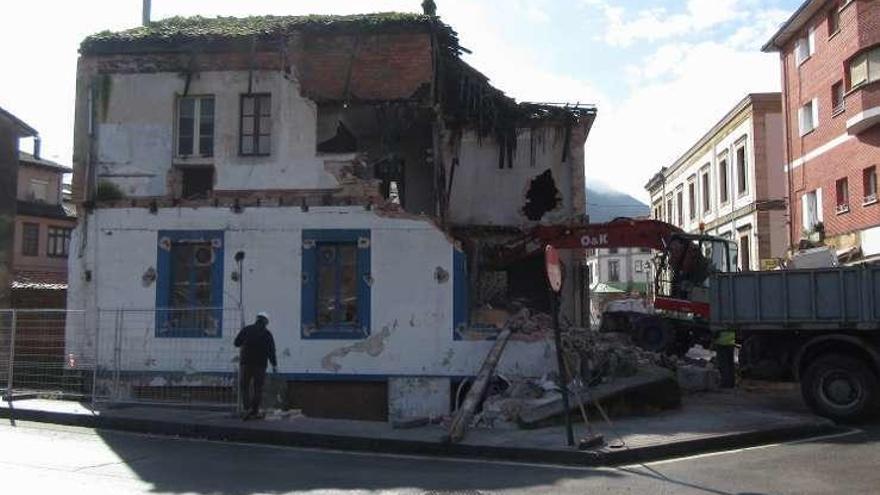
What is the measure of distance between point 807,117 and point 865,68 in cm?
530

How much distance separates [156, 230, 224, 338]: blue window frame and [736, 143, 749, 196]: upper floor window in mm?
26444

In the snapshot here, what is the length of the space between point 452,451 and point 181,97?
10.6 meters

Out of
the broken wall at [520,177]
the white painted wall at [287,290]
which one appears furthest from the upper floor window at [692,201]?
the white painted wall at [287,290]

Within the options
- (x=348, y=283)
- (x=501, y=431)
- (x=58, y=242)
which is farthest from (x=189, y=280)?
(x=58, y=242)

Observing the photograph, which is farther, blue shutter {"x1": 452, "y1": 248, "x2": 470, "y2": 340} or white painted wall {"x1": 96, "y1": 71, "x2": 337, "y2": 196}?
white painted wall {"x1": 96, "y1": 71, "x2": 337, "y2": 196}

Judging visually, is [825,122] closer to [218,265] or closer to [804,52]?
[804,52]

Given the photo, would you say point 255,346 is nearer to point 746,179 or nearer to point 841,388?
point 841,388

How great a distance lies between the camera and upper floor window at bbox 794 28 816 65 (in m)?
27.8

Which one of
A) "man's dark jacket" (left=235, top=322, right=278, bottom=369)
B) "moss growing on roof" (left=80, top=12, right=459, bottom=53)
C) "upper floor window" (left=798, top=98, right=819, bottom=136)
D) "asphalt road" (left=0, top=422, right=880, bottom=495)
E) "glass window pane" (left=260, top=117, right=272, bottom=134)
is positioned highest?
"upper floor window" (left=798, top=98, right=819, bottom=136)

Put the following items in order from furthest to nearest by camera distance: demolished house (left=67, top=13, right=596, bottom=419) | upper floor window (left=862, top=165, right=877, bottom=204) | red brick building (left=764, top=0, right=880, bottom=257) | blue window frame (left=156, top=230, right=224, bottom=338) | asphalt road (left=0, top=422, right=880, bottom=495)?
upper floor window (left=862, top=165, right=877, bottom=204)
red brick building (left=764, top=0, right=880, bottom=257)
blue window frame (left=156, top=230, right=224, bottom=338)
demolished house (left=67, top=13, right=596, bottom=419)
asphalt road (left=0, top=422, right=880, bottom=495)

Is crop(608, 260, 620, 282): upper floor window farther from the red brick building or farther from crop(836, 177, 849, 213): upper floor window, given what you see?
crop(836, 177, 849, 213): upper floor window

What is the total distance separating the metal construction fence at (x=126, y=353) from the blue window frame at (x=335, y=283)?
152cm

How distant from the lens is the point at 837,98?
26156 mm

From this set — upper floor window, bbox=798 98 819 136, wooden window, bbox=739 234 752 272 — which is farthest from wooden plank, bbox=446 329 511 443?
Result: wooden window, bbox=739 234 752 272
